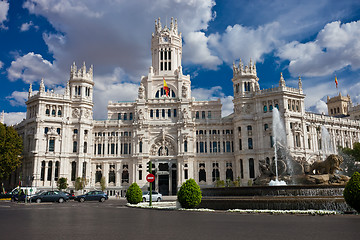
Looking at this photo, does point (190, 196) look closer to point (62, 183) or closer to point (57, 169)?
point (62, 183)

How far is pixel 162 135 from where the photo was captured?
77188mm

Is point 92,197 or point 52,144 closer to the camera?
point 92,197

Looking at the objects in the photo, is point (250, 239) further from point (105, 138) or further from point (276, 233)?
point (105, 138)

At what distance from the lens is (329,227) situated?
46.6 ft

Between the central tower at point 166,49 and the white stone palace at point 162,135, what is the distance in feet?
22.0

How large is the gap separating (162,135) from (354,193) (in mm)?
59750

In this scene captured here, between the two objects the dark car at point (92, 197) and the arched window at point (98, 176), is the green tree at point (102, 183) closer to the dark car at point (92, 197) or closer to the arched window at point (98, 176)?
the arched window at point (98, 176)

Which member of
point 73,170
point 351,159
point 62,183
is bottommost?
point 62,183

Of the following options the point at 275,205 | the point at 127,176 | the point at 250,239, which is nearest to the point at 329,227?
the point at 250,239

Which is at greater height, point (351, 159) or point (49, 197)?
point (351, 159)

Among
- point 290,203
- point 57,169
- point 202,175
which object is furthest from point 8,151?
point 290,203

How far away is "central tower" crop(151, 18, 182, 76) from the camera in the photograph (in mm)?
86938

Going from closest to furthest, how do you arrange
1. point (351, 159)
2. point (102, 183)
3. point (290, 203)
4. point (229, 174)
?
point (290, 203) < point (351, 159) < point (102, 183) < point (229, 174)

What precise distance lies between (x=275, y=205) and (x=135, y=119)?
58.2 metres
